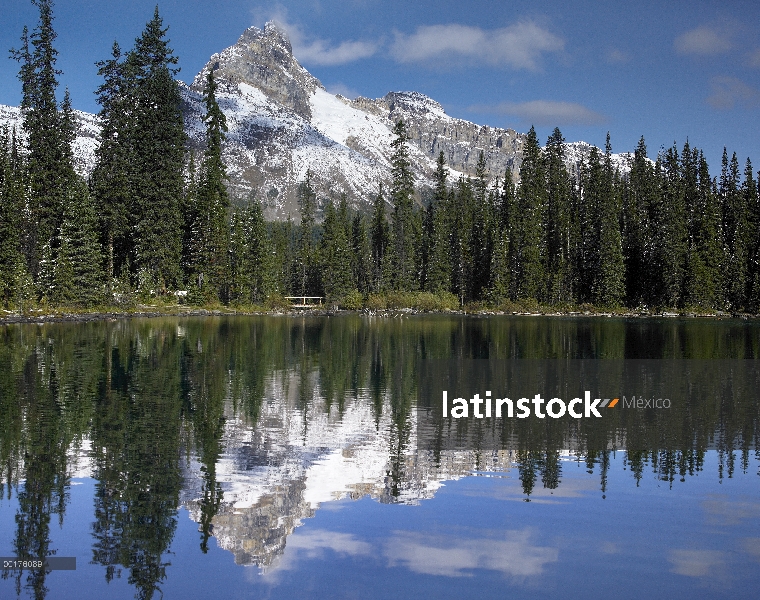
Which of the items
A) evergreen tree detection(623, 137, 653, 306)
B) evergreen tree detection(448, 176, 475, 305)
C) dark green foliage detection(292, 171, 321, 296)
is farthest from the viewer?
dark green foliage detection(292, 171, 321, 296)

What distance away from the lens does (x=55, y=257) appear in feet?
236

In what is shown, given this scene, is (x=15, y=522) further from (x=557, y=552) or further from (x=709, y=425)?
(x=709, y=425)

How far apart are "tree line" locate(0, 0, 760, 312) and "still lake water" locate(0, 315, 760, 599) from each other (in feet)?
158

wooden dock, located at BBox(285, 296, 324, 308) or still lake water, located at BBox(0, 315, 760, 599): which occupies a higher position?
wooden dock, located at BBox(285, 296, 324, 308)

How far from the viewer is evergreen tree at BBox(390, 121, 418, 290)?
11417 centimetres

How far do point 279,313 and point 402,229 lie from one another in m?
29.6

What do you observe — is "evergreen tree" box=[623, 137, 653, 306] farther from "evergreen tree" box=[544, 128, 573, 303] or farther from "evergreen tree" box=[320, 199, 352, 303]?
"evergreen tree" box=[320, 199, 352, 303]

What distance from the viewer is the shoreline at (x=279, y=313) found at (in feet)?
209

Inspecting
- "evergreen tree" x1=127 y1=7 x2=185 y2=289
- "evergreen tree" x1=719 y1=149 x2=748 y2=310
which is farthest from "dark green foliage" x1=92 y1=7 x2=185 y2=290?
"evergreen tree" x1=719 y1=149 x2=748 y2=310

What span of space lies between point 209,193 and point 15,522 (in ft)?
267

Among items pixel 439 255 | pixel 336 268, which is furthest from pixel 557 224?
pixel 336 268

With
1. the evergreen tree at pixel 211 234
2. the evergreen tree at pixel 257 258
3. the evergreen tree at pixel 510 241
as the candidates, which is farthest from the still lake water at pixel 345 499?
the evergreen tree at pixel 510 241

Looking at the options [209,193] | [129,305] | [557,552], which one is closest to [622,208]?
[209,193]

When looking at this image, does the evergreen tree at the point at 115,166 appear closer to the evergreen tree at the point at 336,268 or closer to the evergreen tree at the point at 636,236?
the evergreen tree at the point at 336,268
